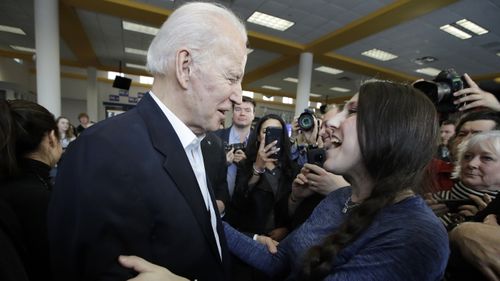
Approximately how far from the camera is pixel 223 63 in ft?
2.57

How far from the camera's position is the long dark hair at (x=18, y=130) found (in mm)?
1050

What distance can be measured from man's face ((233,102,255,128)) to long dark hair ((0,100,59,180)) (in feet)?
5.02

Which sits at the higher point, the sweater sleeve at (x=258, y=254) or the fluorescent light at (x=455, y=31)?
the fluorescent light at (x=455, y=31)

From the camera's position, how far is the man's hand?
1.84 ft

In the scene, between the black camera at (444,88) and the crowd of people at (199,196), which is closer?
the crowd of people at (199,196)

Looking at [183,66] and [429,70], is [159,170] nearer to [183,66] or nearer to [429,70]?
[183,66]

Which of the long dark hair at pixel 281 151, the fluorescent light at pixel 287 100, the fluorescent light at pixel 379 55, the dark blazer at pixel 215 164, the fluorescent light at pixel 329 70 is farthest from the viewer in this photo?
the fluorescent light at pixel 287 100

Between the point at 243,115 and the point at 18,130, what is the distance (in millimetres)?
1736

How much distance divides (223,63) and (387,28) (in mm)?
5709

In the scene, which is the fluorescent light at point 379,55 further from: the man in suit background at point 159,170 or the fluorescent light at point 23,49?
the fluorescent light at point 23,49

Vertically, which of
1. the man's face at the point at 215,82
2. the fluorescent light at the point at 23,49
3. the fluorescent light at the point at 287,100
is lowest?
the man's face at the point at 215,82

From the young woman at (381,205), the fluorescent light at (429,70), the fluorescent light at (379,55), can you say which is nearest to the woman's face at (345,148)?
the young woman at (381,205)

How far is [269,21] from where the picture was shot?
18.8 ft

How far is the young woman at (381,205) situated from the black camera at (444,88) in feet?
1.18
